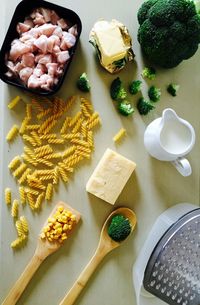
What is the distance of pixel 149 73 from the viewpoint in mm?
1110

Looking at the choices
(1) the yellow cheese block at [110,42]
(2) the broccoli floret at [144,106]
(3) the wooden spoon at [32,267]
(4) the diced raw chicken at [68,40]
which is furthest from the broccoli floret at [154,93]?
(3) the wooden spoon at [32,267]

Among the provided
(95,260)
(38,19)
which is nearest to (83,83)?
(38,19)

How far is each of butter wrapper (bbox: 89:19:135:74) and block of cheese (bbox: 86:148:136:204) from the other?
22 cm

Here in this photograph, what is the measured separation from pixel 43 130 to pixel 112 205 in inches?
10.3

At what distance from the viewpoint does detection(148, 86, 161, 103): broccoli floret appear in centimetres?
111

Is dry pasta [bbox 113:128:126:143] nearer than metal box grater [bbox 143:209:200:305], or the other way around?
metal box grater [bbox 143:209:200:305]

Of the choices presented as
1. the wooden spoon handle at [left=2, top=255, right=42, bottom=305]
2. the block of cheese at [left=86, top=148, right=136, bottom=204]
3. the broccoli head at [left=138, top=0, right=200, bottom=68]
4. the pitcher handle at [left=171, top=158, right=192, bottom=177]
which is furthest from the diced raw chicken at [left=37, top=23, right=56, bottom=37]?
the wooden spoon handle at [left=2, top=255, right=42, bottom=305]

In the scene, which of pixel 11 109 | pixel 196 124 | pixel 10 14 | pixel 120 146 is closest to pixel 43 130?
pixel 11 109

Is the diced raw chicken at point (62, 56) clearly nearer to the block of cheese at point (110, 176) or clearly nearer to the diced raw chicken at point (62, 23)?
the diced raw chicken at point (62, 23)

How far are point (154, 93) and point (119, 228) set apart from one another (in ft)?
1.17

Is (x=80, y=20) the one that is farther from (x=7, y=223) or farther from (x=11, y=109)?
(x=7, y=223)

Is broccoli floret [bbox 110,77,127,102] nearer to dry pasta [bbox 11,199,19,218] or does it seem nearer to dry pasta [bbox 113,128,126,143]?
dry pasta [bbox 113,128,126,143]

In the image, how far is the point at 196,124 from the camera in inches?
45.3

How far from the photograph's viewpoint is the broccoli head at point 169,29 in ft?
3.33
